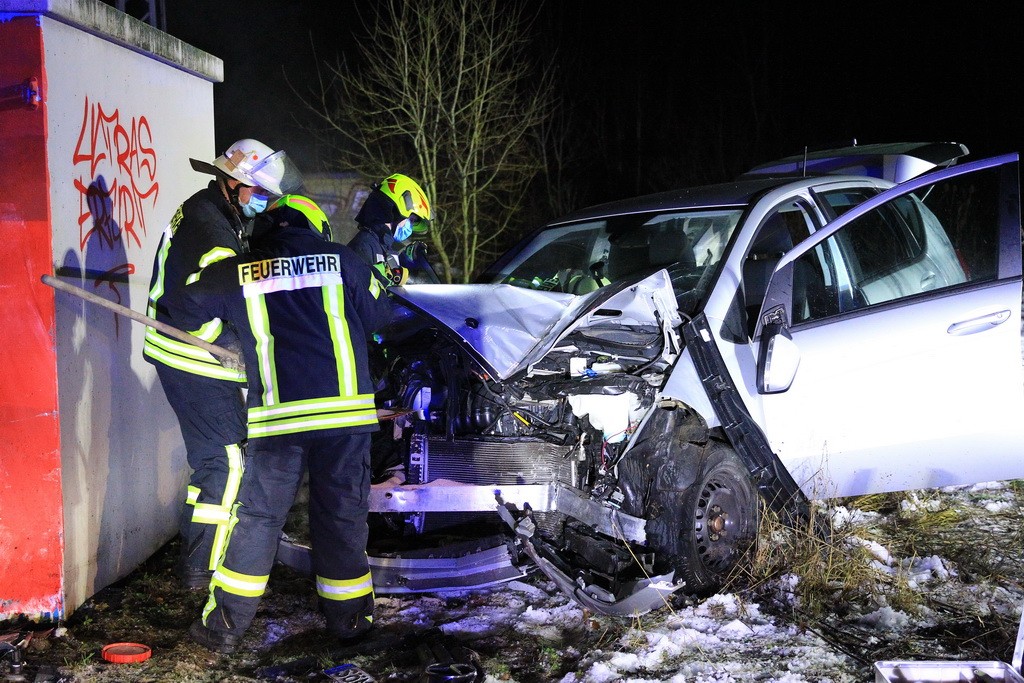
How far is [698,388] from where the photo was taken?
3924 mm

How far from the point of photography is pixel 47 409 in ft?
11.8

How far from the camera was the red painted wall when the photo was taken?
3.55 metres

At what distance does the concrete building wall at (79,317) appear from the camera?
3580 mm

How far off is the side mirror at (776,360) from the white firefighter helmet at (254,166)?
2.23 metres

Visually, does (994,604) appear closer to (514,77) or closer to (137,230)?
(137,230)

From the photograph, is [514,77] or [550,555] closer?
[550,555]

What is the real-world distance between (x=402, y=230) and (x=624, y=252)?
1141 mm

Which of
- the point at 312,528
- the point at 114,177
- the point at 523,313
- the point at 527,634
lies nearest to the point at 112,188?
the point at 114,177

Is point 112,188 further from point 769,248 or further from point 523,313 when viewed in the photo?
point 769,248

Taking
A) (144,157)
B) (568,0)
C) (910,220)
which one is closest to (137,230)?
(144,157)

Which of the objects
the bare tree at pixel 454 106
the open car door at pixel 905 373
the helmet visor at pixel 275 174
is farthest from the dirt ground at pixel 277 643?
the bare tree at pixel 454 106

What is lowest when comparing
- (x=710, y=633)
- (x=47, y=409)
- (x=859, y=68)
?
(x=710, y=633)

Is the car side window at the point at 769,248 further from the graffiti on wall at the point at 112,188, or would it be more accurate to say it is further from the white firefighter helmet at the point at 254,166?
the graffiti on wall at the point at 112,188

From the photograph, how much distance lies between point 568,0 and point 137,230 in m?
16.7
